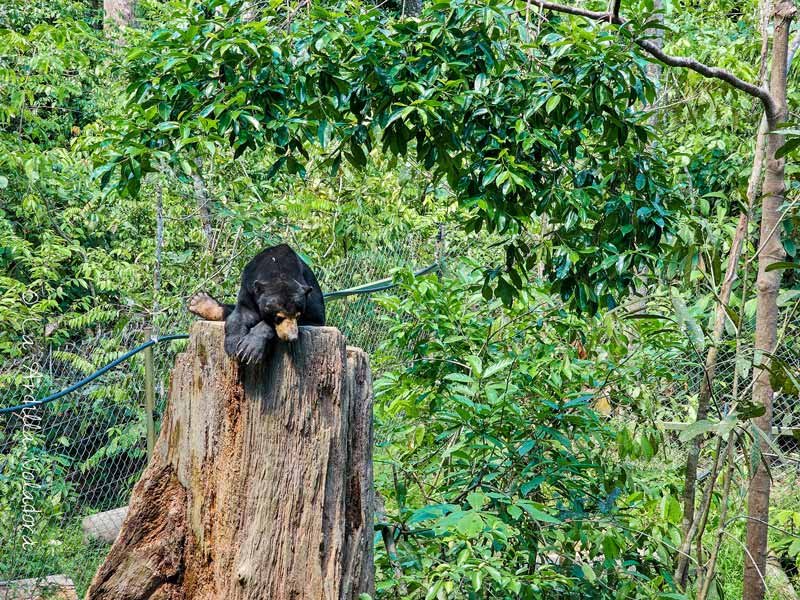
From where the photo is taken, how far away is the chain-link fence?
5.21 m

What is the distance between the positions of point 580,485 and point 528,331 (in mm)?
999

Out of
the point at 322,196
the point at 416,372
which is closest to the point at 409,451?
the point at 416,372

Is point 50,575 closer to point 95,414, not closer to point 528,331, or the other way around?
point 95,414

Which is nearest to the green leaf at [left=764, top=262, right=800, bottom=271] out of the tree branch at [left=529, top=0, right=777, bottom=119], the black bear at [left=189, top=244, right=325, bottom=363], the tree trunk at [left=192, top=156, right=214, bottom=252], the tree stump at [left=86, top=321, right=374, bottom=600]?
the tree branch at [left=529, top=0, right=777, bottom=119]

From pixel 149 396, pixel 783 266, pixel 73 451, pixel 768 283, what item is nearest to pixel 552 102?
pixel 783 266

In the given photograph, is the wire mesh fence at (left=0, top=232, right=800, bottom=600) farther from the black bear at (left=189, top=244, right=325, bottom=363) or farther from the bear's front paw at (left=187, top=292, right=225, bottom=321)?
the black bear at (left=189, top=244, right=325, bottom=363)

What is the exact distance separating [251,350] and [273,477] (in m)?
0.47

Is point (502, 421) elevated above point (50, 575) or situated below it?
above

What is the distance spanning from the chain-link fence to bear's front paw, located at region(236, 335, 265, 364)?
283 centimetres

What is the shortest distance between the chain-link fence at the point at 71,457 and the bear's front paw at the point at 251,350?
9.27 feet

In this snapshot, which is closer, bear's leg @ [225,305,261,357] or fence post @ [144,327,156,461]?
bear's leg @ [225,305,261,357]

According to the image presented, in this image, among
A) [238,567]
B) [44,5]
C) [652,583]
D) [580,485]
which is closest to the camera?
[238,567]

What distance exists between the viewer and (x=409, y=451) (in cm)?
468

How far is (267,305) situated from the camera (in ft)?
9.65
